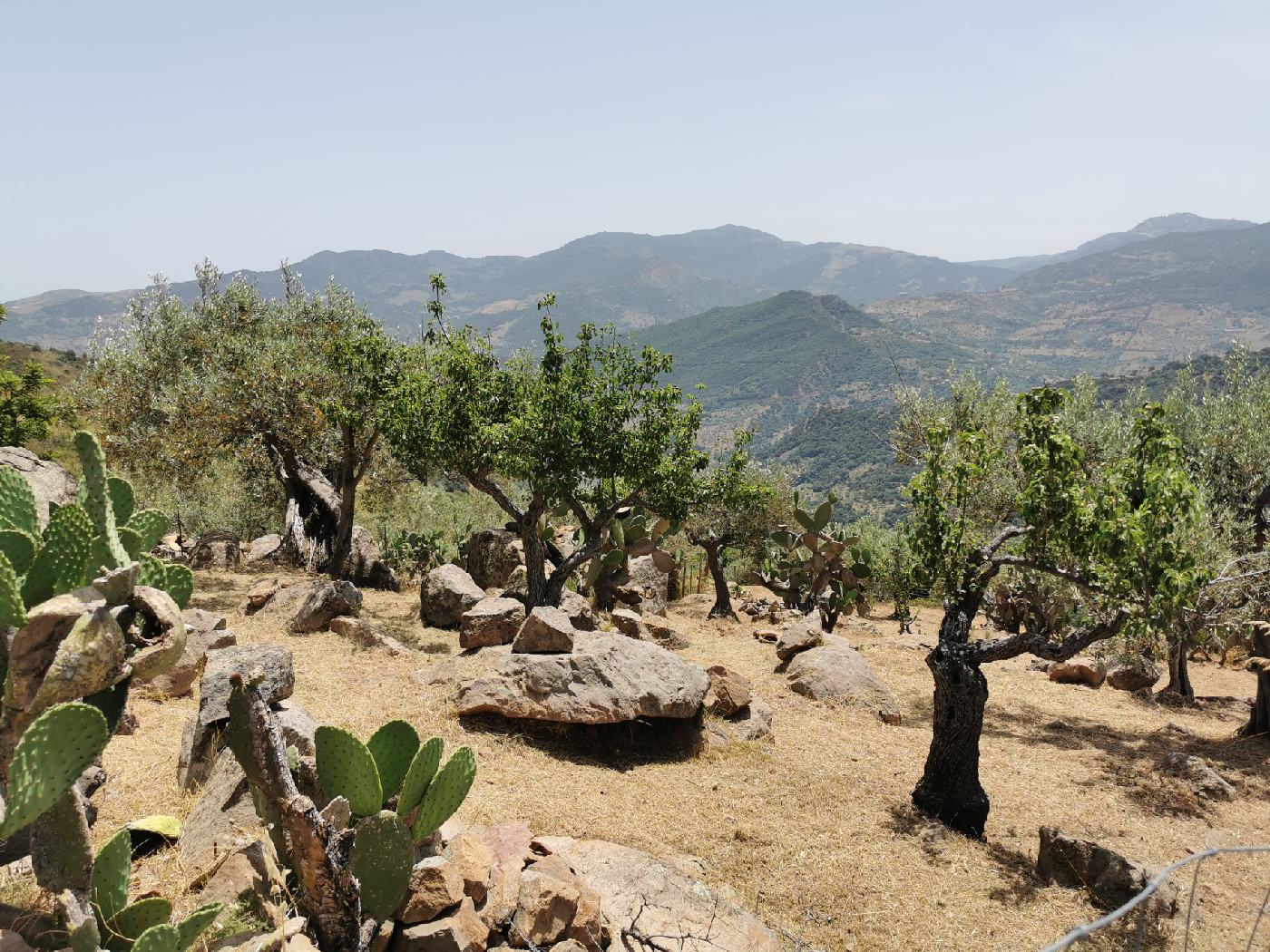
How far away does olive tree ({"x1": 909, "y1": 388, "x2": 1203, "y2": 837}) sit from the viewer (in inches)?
334

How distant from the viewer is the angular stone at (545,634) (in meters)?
11.4

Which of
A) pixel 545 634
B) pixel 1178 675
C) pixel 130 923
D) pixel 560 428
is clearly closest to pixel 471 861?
pixel 130 923

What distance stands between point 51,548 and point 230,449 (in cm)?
1685

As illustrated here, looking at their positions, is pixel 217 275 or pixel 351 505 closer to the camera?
pixel 351 505

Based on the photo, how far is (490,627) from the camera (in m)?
13.5

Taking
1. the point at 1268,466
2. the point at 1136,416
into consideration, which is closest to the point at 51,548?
the point at 1136,416

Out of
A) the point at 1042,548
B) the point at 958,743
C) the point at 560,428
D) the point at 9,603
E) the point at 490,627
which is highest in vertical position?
the point at 9,603

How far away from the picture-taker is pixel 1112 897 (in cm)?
780

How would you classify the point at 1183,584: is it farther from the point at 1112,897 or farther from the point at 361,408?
the point at 361,408

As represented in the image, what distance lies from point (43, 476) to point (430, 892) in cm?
1001

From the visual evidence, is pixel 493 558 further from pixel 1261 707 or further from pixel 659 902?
pixel 1261 707

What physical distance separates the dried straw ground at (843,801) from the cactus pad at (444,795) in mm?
1777

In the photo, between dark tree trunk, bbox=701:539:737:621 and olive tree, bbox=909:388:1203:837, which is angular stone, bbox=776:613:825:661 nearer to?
dark tree trunk, bbox=701:539:737:621

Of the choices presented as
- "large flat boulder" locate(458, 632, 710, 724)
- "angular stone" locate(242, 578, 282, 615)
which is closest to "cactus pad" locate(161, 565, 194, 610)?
"large flat boulder" locate(458, 632, 710, 724)
